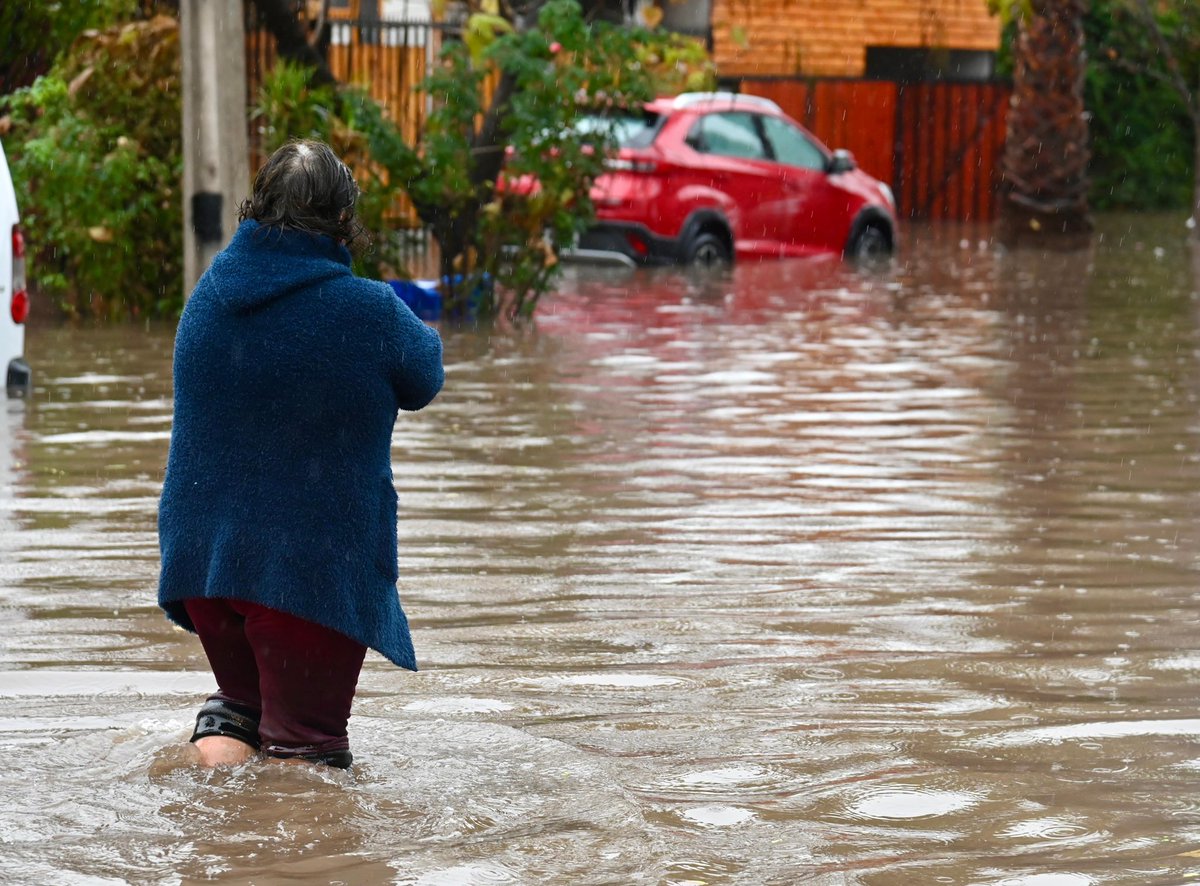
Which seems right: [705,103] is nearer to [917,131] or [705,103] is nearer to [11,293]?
[917,131]

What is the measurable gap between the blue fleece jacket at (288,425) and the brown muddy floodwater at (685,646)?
0.43 metres

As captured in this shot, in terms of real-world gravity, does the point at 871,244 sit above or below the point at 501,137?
below

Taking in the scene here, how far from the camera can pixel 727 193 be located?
21.0 m

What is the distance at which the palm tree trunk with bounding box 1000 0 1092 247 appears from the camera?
83.8 ft

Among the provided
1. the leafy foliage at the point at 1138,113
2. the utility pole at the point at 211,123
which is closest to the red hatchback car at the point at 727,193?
the utility pole at the point at 211,123

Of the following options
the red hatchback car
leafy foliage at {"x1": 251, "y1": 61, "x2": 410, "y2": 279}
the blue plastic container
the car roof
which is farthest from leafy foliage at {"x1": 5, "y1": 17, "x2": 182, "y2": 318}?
the car roof

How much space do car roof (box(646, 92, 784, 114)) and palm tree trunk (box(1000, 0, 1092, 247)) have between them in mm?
4929

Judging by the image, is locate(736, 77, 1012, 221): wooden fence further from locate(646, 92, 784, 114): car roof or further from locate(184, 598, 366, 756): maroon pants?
locate(184, 598, 366, 756): maroon pants

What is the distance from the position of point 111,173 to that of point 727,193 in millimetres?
8223

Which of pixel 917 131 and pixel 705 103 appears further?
pixel 917 131

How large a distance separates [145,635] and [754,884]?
2.61 meters

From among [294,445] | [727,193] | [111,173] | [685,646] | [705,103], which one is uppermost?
[705,103]

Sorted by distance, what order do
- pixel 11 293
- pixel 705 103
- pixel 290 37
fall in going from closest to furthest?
pixel 11 293, pixel 290 37, pixel 705 103

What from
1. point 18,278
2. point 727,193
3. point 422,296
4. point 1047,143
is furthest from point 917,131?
point 18,278
